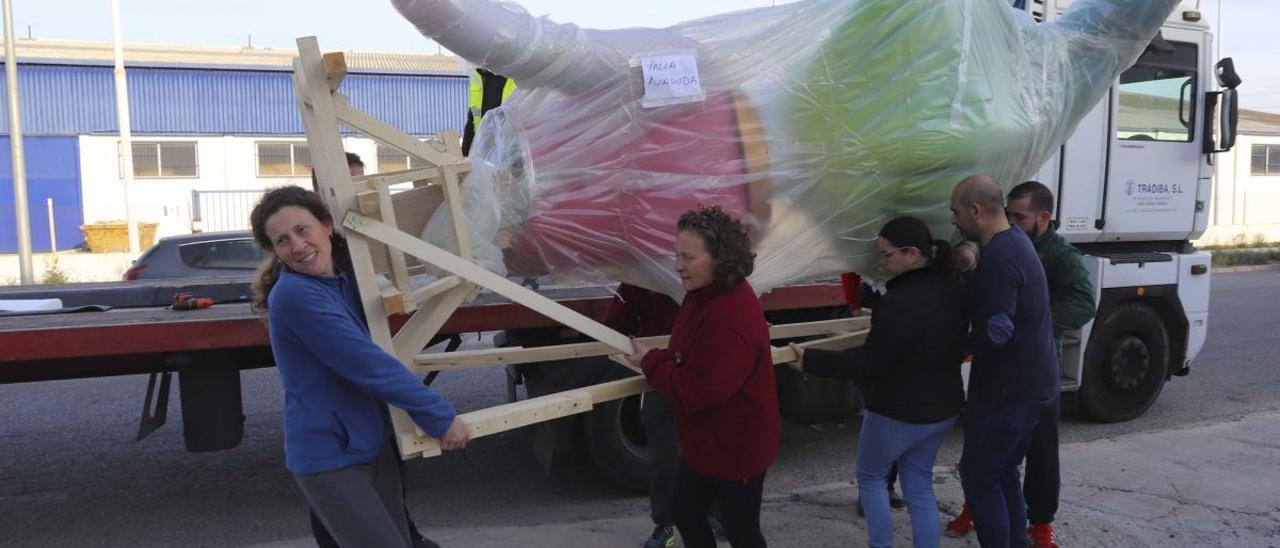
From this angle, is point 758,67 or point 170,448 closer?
point 758,67

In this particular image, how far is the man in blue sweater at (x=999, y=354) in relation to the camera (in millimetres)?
3391

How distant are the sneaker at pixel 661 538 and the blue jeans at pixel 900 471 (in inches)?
37.9

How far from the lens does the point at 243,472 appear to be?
232 inches

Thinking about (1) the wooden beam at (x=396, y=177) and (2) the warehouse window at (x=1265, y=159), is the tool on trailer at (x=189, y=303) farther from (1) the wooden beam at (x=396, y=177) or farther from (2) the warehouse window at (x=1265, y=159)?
(2) the warehouse window at (x=1265, y=159)

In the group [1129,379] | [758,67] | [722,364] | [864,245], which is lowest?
[1129,379]

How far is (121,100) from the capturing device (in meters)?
19.5

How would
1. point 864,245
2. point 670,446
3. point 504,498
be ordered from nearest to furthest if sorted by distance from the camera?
point 864,245, point 670,446, point 504,498

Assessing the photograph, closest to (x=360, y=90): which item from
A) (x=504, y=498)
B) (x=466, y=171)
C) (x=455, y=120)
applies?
(x=455, y=120)

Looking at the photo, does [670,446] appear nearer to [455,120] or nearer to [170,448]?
[170,448]

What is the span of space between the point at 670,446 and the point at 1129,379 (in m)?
4.02

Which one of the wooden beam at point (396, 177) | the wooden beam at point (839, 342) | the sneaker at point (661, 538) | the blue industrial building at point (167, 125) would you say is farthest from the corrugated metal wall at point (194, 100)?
the wooden beam at point (396, 177)

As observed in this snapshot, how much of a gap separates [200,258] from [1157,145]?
812 cm

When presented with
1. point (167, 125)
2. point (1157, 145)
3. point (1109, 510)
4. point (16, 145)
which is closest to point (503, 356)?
point (1109, 510)

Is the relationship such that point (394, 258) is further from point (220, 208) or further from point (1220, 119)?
point (220, 208)
